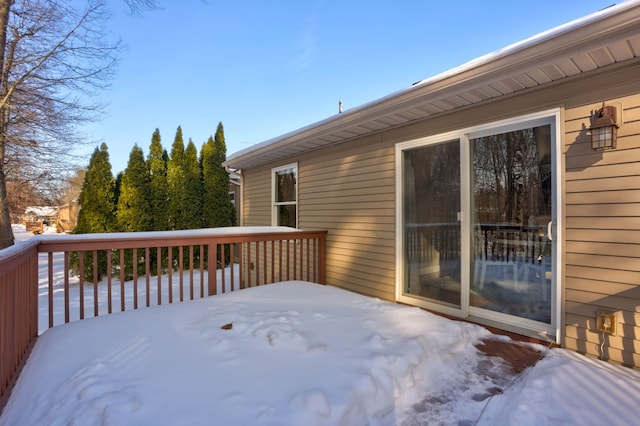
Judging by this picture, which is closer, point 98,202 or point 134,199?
point 98,202

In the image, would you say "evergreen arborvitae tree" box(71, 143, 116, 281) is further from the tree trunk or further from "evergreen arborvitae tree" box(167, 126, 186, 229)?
the tree trunk

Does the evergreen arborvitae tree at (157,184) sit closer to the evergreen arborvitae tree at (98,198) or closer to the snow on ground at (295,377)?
the evergreen arborvitae tree at (98,198)

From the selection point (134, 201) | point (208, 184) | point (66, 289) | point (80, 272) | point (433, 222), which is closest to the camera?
point (66, 289)

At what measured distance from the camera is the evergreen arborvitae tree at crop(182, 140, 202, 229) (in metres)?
8.34

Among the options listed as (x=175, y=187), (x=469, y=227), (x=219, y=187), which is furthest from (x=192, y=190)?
(x=469, y=227)

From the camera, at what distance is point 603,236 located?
2225 millimetres

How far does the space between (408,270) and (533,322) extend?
4.31ft

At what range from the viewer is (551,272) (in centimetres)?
254

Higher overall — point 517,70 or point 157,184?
point 517,70

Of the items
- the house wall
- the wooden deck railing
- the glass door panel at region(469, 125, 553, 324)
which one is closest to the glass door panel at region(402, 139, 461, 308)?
the glass door panel at region(469, 125, 553, 324)

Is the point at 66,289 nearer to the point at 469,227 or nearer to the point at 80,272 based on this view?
the point at 80,272

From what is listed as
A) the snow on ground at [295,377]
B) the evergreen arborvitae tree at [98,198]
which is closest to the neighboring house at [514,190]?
the snow on ground at [295,377]

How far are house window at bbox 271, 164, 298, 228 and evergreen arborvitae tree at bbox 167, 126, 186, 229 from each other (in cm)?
367

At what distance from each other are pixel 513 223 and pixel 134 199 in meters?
8.18
